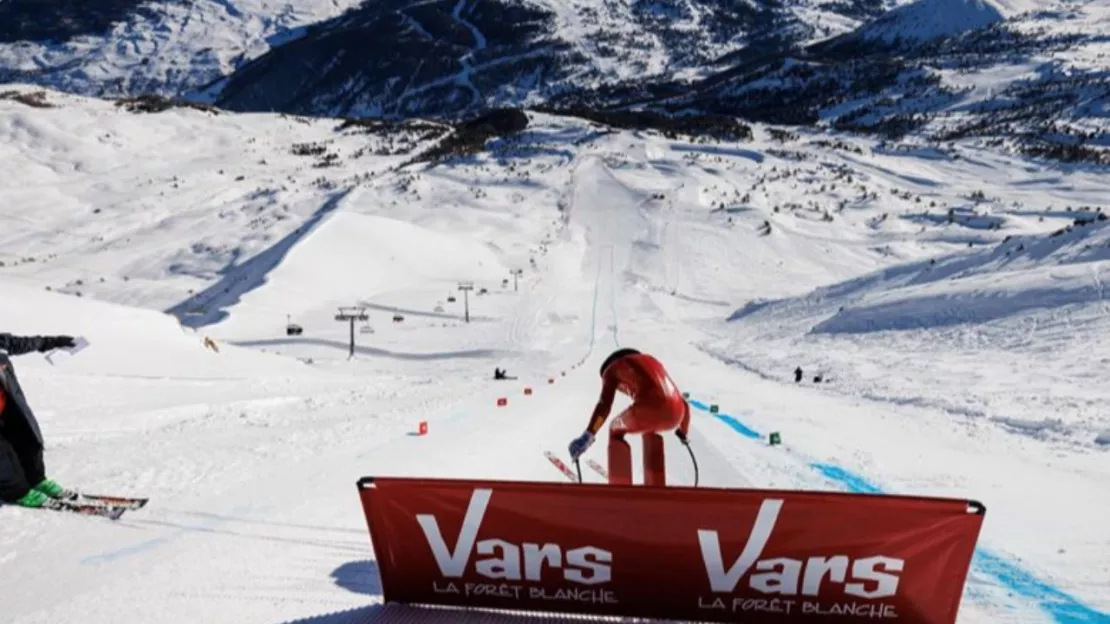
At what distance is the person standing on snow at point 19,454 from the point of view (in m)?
6.27

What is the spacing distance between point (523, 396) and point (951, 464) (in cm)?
1131

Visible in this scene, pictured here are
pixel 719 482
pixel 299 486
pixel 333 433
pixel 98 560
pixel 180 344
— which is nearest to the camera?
pixel 98 560

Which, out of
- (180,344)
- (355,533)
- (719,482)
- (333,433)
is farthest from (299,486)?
(180,344)

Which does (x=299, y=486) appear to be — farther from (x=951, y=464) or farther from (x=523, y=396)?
(x=523, y=396)

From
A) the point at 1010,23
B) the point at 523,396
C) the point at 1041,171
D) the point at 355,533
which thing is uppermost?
the point at 1010,23

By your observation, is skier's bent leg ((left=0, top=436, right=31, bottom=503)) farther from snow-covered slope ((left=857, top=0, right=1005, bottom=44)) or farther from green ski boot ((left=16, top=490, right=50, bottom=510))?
snow-covered slope ((left=857, top=0, right=1005, bottom=44))

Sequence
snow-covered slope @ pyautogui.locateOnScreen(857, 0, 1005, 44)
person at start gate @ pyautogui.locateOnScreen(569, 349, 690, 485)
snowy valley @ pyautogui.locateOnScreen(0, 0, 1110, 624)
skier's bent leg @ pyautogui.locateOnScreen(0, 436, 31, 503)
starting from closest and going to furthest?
1. person at start gate @ pyautogui.locateOnScreen(569, 349, 690, 485)
2. snowy valley @ pyautogui.locateOnScreen(0, 0, 1110, 624)
3. skier's bent leg @ pyautogui.locateOnScreen(0, 436, 31, 503)
4. snow-covered slope @ pyautogui.locateOnScreen(857, 0, 1005, 44)

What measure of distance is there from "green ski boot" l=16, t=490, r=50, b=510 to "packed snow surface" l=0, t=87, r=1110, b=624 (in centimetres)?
25

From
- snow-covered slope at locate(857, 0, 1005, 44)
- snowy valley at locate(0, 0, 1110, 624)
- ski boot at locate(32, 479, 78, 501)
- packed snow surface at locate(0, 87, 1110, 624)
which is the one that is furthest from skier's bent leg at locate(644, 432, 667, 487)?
snow-covered slope at locate(857, 0, 1005, 44)

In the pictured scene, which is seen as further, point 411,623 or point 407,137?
point 407,137

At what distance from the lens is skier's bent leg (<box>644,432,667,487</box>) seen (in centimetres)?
573

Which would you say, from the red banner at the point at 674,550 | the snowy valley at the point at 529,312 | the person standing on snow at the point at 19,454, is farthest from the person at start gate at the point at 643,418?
the person standing on snow at the point at 19,454

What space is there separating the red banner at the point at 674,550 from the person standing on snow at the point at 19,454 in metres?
4.21

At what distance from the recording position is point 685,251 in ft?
213
